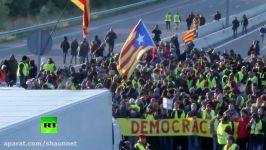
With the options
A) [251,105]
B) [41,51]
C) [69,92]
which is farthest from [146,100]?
[69,92]

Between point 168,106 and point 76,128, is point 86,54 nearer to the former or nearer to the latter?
point 168,106

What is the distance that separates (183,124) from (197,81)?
5495 millimetres

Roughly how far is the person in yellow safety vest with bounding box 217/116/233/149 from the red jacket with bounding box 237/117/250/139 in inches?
16.7

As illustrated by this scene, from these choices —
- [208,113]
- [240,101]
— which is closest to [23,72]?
[240,101]

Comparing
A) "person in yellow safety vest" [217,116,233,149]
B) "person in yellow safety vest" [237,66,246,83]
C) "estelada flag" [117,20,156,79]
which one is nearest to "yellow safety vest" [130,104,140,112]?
"person in yellow safety vest" [217,116,233,149]

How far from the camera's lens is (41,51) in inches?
830

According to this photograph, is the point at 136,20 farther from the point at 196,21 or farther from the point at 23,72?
the point at 23,72

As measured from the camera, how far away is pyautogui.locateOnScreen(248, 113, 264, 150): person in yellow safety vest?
23.0 meters

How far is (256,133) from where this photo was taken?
2319 centimetres

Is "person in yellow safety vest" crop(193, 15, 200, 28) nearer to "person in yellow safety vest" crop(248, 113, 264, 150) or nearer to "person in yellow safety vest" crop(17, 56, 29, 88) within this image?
"person in yellow safety vest" crop(17, 56, 29, 88)

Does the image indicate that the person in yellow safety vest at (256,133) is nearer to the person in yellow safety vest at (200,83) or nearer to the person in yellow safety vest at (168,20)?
the person in yellow safety vest at (200,83)

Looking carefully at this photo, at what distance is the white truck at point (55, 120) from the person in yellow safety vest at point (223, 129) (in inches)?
345

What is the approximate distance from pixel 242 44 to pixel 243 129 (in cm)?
2985

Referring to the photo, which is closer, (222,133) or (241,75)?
(222,133)
